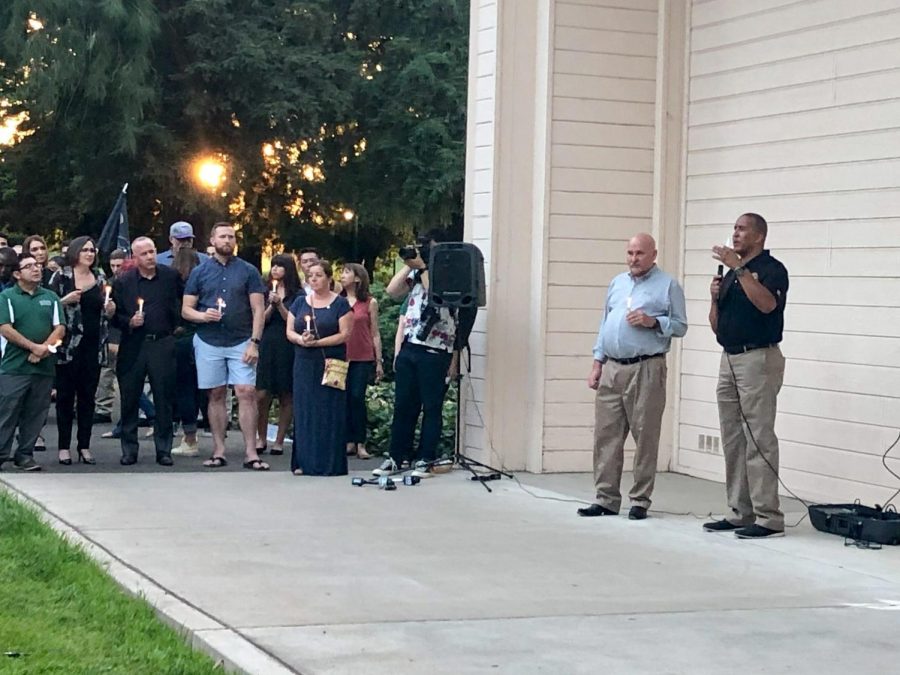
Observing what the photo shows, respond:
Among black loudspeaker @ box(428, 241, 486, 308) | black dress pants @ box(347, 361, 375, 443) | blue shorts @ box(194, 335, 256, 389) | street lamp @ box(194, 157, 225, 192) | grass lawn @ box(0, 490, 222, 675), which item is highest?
street lamp @ box(194, 157, 225, 192)

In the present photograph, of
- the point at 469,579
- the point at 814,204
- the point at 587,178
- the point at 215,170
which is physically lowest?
the point at 469,579

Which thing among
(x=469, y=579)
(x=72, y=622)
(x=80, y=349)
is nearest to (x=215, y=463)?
(x=80, y=349)

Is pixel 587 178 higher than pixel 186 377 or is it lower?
higher

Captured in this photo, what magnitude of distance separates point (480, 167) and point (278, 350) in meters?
2.47

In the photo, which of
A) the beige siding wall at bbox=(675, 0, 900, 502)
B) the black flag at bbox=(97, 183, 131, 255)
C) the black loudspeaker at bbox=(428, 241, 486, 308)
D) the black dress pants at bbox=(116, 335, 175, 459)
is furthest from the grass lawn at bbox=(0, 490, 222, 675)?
the black flag at bbox=(97, 183, 131, 255)

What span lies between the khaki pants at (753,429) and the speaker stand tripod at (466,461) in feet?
7.84

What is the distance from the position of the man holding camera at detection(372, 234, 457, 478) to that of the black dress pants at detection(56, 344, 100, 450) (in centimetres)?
239

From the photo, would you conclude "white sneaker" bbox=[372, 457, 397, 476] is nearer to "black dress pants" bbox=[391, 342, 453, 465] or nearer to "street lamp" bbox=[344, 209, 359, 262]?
"black dress pants" bbox=[391, 342, 453, 465]

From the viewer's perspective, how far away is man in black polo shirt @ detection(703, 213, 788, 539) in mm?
8797

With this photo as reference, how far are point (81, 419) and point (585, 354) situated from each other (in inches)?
160

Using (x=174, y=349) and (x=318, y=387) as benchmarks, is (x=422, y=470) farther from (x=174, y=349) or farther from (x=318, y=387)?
(x=174, y=349)

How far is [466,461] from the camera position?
11695 millimetres

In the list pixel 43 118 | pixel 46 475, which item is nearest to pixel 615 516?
pixel 46 475

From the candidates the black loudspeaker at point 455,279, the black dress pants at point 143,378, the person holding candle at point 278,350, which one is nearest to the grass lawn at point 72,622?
the black dress pants at point 143,378
